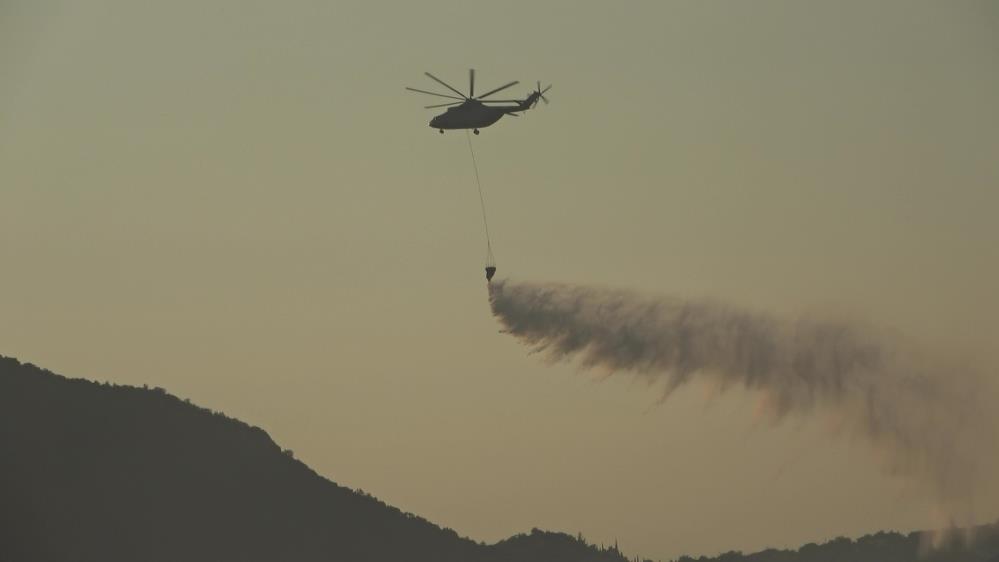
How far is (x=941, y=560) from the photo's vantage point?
599ft

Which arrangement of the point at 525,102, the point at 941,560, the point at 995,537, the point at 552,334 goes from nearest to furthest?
the point at 525,102
the point at 552,334
the point at 995,537
the point at 941,560

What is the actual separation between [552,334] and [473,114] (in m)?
17.0

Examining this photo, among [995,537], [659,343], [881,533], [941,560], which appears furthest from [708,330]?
[881,533]

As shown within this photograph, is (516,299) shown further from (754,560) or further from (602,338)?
(754,560)

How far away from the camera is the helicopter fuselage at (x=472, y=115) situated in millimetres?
117562

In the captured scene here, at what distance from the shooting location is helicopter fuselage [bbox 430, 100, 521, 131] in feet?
386

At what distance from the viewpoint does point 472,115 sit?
118m

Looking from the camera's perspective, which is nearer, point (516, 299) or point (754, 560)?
point (516, 299)

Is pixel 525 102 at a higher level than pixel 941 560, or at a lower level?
higher

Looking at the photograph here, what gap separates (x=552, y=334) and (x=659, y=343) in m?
7.28

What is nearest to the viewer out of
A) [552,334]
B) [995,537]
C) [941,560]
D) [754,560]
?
[552,334]

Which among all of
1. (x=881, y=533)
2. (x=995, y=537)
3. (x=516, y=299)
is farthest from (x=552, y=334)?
(x=881, y=533)

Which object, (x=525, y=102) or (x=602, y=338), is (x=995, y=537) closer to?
(x=602, y=338)

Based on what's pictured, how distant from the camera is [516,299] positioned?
128500 millimetres
